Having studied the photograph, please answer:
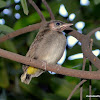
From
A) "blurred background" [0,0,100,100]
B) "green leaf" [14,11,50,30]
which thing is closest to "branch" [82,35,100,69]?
"blurred background" [0,0,100,100]

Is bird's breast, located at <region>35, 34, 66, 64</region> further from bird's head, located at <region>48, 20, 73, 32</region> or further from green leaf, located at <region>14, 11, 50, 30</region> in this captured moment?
green leaf, located at <region>14, 11, 50, 30</region>

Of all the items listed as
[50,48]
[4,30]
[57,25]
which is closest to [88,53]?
[50,48]

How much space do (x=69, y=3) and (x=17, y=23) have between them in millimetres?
1398

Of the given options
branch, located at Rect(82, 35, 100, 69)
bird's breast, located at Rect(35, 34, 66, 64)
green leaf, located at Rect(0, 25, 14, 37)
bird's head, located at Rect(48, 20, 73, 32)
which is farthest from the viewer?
bird's head, located at Rect(48, 20, 73, 32)

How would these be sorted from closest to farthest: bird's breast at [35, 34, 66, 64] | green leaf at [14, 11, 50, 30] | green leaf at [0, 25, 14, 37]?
green leaf at [0, 25, 14, 37] < bird's breast at [35, 34, 66, 64] < green leaf at [14, 11, 50, 30]

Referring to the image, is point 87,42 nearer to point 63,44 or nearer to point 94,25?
point 63,44

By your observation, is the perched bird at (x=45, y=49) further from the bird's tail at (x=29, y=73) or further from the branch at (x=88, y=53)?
the branch at (x=88, y=53)

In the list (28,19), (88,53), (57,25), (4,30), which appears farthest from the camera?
(28,19)

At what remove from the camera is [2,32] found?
3.26 m

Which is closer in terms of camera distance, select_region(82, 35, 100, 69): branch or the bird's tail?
select_region(82, 35, 100, 69): branch

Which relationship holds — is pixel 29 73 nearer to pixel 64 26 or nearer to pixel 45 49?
pixel 45 49

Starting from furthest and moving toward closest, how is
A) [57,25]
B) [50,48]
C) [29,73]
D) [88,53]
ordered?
[57,25], [29,73], [50,48], [88,53]

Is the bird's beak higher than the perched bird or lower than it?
higher

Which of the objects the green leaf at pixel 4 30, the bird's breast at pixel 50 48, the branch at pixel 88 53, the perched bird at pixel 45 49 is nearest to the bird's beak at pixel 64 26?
the perched bird at pixel 45 49
